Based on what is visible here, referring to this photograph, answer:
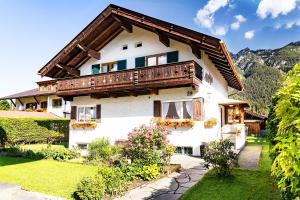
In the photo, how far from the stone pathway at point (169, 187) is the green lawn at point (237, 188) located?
356 mm

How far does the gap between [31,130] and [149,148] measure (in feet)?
55.9

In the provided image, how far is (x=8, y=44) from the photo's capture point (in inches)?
568

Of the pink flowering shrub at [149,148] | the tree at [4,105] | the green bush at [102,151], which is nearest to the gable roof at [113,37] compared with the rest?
the pink flowering shrub at [149,148]

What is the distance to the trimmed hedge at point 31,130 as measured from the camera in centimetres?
2102


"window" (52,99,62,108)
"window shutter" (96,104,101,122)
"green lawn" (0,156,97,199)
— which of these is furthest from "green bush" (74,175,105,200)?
"window" (52,99,62,108)

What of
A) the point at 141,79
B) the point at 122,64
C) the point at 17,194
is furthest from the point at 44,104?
the point at 17,194

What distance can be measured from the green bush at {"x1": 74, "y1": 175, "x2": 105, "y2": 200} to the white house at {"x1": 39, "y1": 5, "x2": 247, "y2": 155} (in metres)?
8.98

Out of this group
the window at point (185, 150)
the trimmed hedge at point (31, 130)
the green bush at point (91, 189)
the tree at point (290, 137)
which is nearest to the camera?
the tree at point (290, 137)

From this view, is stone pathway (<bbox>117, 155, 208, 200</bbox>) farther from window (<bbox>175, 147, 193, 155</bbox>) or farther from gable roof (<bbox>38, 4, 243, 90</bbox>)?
gable roof (<bbox>38, 4, 243, 90</bbox>)

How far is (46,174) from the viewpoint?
35.2 feet

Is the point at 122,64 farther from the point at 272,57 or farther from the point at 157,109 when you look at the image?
the point at 272,57

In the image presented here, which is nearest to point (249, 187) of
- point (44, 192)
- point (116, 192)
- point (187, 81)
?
point (116, 192)

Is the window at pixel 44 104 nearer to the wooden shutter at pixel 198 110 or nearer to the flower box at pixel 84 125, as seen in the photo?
the flower box at pixel 84 125

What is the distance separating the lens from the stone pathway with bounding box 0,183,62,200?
7.58m
